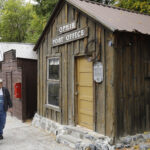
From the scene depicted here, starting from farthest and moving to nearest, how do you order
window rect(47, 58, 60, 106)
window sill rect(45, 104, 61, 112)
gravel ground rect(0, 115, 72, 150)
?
window rect(47, 58, 60, 106)
window sill rect(45, 104, 61, 112)
gravel ground rect(0, 115, 72, 150)

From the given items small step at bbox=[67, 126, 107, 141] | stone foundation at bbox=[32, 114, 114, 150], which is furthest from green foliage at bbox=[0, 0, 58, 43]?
small step at bbox=[67, 126, 107, 141]

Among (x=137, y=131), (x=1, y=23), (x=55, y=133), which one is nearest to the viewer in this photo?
(x=137, y=131)

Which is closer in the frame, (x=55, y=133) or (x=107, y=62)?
(x=107, y=62)

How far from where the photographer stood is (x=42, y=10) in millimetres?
19391

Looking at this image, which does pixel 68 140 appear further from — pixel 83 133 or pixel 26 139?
pixel 26 139

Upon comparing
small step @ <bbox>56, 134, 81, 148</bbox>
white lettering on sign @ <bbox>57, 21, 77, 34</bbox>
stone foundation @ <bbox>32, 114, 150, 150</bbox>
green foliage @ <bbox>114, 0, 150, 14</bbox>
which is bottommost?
small step @ <bbox>56, 134, 81, 148</bbox>

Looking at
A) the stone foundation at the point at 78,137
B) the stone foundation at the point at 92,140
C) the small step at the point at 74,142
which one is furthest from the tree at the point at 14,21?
the small step at the point at 74,142

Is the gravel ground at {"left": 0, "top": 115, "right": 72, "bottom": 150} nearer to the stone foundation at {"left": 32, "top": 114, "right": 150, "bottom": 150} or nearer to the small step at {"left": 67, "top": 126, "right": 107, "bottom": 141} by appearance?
the stone foundation at {"left": 32, "top": 114, "right": 150, "bottom": 150}

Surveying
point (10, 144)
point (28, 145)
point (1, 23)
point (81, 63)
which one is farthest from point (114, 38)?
point (1, 23)

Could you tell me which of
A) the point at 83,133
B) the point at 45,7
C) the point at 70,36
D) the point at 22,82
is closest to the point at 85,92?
the point at 83,133

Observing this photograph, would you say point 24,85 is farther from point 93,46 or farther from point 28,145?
point 93,46

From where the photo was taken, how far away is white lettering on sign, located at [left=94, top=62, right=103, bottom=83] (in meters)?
5.90

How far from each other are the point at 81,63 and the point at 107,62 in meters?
1.36

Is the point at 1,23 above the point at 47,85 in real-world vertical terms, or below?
above
